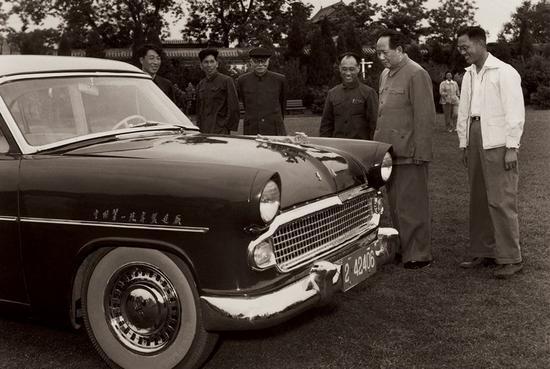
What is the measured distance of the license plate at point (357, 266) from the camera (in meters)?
3.78

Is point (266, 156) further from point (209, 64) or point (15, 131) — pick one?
point (209, 64)

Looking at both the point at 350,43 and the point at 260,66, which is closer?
the point at 260,66

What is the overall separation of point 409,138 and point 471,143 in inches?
19.5

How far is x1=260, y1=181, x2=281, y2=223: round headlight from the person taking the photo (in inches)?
128

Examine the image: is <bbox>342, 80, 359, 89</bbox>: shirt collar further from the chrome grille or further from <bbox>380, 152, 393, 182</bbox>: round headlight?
the chrome grille

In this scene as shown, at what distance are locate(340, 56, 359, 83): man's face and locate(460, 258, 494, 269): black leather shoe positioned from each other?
2100 mm

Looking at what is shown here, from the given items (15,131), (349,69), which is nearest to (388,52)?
(349,69)

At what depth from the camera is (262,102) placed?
307 inches

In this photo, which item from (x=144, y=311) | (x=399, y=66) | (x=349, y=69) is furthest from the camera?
(x=349, y=69)

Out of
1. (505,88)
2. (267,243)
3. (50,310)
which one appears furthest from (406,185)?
(50,310)

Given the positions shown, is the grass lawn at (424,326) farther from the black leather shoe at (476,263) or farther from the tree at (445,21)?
the tree at (445,21)

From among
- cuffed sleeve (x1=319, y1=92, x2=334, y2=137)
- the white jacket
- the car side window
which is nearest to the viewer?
the car side window

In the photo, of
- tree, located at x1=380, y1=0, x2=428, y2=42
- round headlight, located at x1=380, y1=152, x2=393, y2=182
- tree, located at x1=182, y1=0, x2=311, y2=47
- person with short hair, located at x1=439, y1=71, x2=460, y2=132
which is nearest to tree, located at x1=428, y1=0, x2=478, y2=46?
tree, located at x1=380, y1=0, x2=428, y2=42

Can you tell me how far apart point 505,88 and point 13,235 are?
3.68 m
